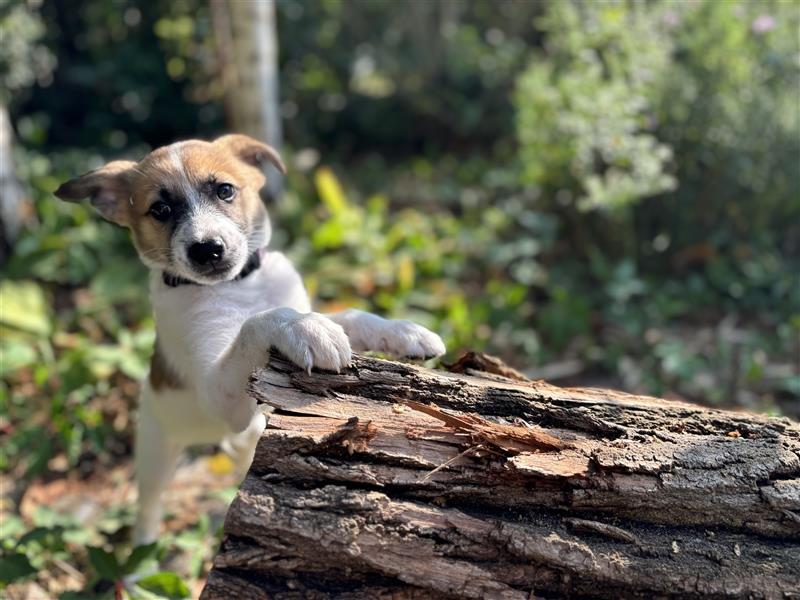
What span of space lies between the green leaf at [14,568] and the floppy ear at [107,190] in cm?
151

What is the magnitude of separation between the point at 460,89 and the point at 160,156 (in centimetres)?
673

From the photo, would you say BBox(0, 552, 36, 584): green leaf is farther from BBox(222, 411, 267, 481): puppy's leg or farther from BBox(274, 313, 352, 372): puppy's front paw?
BBox(274, 313, 352, 372): puppy's front paw

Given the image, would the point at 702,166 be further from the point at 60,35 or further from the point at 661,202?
the point at 60,35

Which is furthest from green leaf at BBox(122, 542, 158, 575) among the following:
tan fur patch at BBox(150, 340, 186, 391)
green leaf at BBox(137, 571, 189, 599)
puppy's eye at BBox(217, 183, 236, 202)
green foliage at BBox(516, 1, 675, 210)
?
green foliage at BBox(516, 1, 675, 210)

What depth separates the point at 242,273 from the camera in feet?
10.5

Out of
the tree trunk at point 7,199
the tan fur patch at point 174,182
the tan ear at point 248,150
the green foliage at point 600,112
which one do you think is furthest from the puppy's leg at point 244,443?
the tree trunk at point 7,199

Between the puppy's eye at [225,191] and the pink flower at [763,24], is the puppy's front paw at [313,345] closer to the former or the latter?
the puppy's eye at [225,191]

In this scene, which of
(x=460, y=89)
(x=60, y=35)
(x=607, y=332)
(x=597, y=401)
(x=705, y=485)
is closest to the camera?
(x=705, y=485)

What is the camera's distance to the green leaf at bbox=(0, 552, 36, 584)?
3230 millimetres

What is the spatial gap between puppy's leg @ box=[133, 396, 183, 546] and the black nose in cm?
91

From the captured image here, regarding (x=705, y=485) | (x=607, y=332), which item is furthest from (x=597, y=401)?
(x=607, y=332)

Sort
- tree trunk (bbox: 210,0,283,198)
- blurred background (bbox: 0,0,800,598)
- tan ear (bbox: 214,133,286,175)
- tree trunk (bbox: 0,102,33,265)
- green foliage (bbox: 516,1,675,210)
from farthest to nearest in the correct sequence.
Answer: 1. tree trunk (bbox: 210,0,283,198)
2. tree trunk (bbox: 0,102,33,265)
3. green foliage (bbox: 516,1,675,210)
4. blurred background (bbox: 0,0,800,598)
5. tan ear (bbox: 214,133,286,175)

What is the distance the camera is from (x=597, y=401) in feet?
8.26

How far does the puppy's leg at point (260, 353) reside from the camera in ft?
8.04
